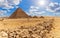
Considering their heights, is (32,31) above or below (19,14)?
below

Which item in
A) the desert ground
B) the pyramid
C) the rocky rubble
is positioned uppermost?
the pyramid

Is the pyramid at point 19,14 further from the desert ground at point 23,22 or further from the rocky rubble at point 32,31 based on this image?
the rocky rubble at point 32,31

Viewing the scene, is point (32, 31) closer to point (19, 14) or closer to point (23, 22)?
point (23, 22)

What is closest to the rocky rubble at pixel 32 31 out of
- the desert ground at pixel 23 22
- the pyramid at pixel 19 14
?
the desert ground at pixel 23 22

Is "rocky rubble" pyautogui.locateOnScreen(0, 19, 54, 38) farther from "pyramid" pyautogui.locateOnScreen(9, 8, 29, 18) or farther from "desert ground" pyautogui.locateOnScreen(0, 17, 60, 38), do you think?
"pyramid" pyautogui.locateOnScreen(9, 8, 29, 18)

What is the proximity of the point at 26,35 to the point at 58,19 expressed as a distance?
0.59 metres

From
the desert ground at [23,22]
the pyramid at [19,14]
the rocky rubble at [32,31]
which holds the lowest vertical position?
the rocky rubble at [32,31]

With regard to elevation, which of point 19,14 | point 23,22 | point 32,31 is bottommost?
point 32,31

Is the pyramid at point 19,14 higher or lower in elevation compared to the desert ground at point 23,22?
higher

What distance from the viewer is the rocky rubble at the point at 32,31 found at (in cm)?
237

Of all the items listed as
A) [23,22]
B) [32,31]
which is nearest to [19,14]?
[23,22]

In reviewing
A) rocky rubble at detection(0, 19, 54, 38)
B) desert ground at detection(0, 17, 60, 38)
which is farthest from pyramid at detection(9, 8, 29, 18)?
rocky rubble at detection(0, 19, 54, 38)

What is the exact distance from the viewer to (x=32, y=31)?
239 cm

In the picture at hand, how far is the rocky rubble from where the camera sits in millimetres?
2371
